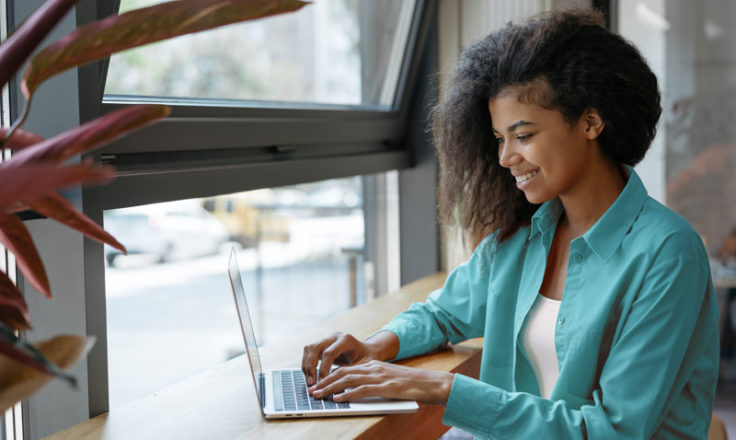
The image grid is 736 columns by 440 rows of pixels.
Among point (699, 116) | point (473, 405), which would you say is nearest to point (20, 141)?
point (473, 405)

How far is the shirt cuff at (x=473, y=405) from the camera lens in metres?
1.29

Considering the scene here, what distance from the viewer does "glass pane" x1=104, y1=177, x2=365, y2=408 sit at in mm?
2875

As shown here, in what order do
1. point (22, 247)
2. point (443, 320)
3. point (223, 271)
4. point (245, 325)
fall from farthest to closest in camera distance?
point (223, 271) → point (443, 320) → point (245, 325) → point (22, 247)

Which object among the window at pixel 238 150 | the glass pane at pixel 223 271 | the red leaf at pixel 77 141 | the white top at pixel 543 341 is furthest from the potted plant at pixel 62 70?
the glass pane at pixel 223 271

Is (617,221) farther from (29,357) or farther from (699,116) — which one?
(699,116)

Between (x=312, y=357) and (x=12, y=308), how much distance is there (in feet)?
2.66

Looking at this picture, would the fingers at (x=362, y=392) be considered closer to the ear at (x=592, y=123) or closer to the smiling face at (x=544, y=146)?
the smiling face at (x=544, y=146)

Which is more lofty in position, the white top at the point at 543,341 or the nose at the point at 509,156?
the nose at the point at 509,156

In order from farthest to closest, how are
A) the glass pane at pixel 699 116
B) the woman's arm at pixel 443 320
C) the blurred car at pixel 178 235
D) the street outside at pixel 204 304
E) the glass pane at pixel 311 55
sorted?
the glass pane at pixel 699 116
the street outside at pixel 204 304
the blurred car at pixel 178 235
the glass pane at pixel 311 55
the woman's arm at pixel 443 320

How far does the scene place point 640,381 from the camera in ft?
3.96

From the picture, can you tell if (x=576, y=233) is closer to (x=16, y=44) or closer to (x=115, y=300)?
(x=16, y=44)

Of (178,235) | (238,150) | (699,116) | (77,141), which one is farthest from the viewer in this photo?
(699,116)

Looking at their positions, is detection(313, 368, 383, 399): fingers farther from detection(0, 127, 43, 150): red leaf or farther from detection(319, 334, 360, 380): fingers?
detection(0, 127, 43, 150): red leaf

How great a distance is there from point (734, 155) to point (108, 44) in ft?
10.2
